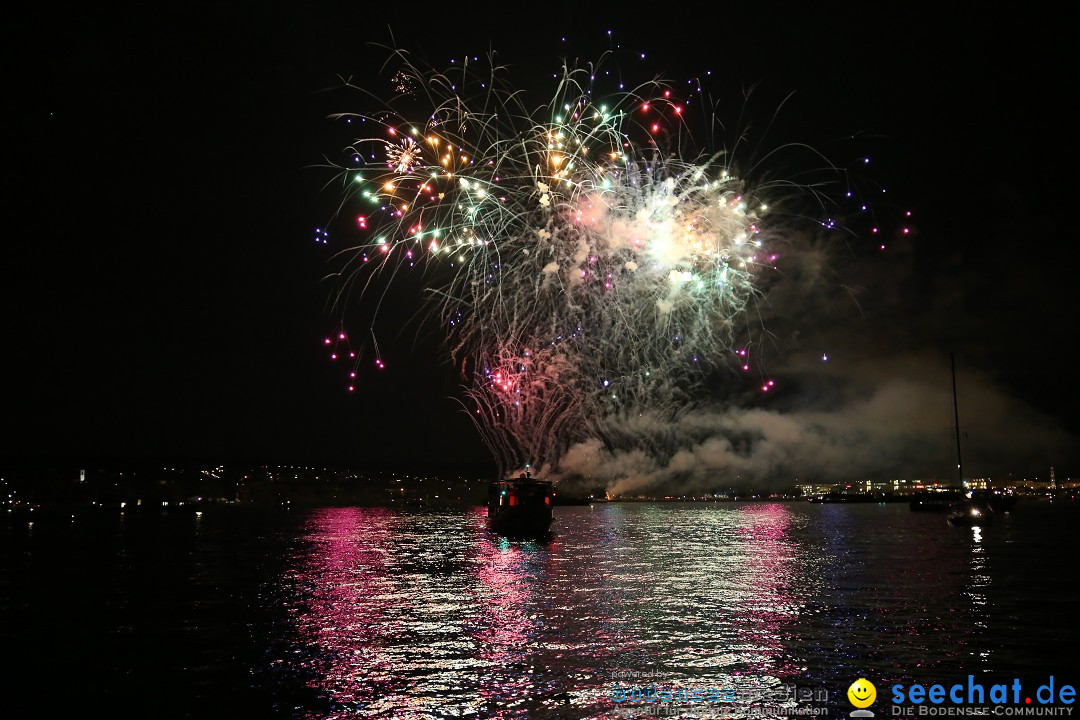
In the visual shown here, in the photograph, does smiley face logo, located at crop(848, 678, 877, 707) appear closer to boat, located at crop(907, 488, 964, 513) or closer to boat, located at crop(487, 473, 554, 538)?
boat, located at crop(487, 473, 554, 538)

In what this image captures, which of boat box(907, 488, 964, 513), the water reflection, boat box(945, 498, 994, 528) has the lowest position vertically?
boat box(907, 488, 964, 513)

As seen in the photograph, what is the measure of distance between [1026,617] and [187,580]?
27115 millimetres

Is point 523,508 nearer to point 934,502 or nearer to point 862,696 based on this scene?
point 862,696

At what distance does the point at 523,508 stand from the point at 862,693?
47.6m

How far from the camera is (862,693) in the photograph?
1310 centimetres

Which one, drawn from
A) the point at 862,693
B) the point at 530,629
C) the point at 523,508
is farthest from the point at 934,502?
A: the point at 862,693

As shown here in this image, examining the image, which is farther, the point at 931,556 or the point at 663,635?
the point at 931,556

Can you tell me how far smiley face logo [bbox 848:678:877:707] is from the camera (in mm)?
12578

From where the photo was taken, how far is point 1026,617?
67.2 ft

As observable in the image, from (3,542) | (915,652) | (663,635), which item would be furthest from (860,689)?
(3,542)

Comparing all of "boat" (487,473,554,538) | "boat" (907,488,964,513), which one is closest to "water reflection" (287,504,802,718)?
"boat" (487,473,554,538)

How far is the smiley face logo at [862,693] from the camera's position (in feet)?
41.3

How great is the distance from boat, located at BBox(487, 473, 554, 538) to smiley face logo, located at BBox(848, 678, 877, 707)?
154ft

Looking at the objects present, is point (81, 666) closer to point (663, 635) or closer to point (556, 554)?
point (663, 635)
